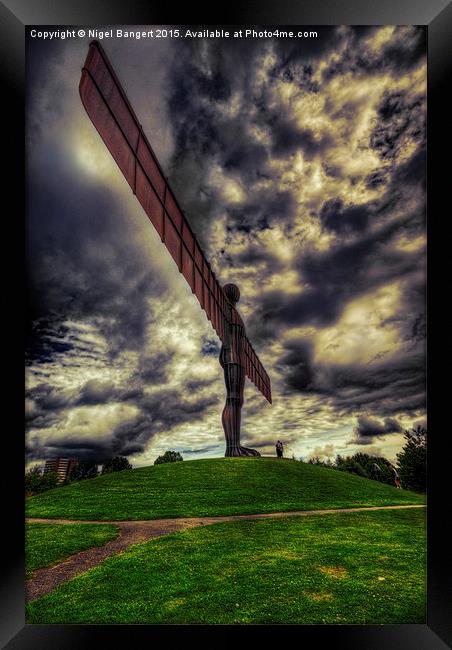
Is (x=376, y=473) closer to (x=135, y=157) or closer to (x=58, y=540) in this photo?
(x=58, y=540)

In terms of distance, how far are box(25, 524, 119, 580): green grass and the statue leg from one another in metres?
9.35

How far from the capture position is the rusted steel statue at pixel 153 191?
7.55 meters

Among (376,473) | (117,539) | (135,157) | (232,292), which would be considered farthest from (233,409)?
(135,157)

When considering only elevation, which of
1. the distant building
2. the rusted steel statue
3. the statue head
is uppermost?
the statue head

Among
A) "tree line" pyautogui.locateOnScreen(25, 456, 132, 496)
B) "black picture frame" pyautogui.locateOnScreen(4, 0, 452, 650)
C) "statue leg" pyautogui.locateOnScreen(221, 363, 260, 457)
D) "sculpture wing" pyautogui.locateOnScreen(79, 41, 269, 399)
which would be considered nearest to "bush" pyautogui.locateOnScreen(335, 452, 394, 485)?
"statue leg" pyautogui.locateOnScreen(221, 363, 260, 457)

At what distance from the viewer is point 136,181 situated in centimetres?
900

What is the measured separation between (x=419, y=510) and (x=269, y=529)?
6.99 metres

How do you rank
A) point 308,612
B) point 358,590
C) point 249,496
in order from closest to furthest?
point 308,612
point 358,590
point 249,496

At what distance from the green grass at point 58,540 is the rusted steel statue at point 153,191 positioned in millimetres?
7488

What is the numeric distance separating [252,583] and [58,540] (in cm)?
557

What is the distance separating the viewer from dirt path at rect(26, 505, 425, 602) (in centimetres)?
783

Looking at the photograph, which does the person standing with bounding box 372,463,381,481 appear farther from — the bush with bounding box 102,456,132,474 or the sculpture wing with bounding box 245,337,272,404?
the bush with bounding box 102,456,132,474

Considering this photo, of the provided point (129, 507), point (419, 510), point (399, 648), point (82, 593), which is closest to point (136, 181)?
point (82, 593)
